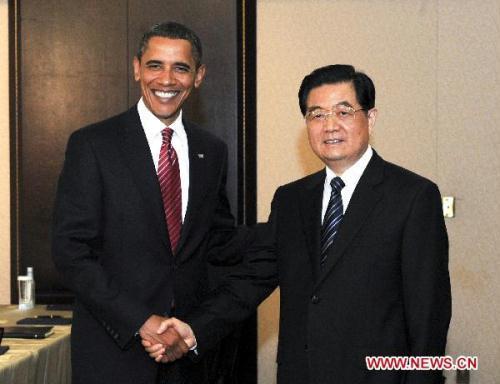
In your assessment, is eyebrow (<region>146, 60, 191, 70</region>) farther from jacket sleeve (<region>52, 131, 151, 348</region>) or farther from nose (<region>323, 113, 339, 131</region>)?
nose (<region>323, 113, 339, 131</region>)

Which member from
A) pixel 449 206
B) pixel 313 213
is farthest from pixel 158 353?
pixel 449 206

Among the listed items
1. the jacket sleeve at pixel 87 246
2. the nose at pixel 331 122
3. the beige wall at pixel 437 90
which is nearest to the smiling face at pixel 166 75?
the jacket sleeve at pixel 87 246

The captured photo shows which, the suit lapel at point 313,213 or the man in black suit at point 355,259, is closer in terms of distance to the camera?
the man in black suit at point 355,259

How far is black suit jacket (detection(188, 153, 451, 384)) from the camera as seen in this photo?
203 centimetres

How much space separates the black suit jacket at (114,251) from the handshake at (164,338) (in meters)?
0.04

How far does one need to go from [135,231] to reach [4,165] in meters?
2.30

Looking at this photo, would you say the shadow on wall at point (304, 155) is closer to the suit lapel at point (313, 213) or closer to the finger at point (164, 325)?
the suit lapel at point (313, 213)

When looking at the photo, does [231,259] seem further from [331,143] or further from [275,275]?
[331,143]

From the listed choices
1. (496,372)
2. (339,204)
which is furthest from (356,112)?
(496,372)

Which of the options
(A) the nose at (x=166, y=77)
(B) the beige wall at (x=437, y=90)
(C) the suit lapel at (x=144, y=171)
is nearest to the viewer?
(C) the suit lapel at (x=144, y=171)

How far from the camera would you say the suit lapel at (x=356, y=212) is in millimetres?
2100

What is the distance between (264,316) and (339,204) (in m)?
2.31

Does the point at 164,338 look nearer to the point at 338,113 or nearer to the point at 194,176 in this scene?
the point at 194,176

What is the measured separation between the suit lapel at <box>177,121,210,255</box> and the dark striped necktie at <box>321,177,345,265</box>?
0.52 metres
